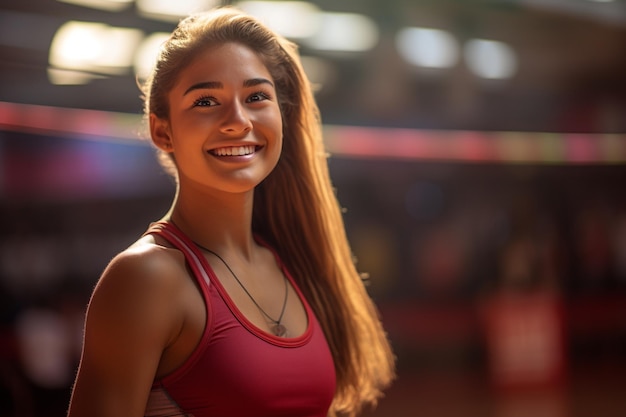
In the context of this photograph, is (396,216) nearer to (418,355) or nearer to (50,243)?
(418,355)

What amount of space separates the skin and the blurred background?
2.36 meters

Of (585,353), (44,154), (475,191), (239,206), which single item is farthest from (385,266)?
(239,206)

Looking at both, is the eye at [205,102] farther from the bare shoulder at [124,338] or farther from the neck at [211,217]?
the bare shoulder at [124,338]

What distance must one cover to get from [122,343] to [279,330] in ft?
1.01

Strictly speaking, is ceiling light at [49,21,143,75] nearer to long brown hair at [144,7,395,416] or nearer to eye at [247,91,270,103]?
long brown hair at [144,7,395,416]

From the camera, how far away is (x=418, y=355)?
5.23 metres

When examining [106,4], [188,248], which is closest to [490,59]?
[106,4]

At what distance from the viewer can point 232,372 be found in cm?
122

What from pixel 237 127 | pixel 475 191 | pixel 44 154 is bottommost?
pixel 475 191

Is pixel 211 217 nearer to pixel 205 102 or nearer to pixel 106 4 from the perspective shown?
pixel 205 102

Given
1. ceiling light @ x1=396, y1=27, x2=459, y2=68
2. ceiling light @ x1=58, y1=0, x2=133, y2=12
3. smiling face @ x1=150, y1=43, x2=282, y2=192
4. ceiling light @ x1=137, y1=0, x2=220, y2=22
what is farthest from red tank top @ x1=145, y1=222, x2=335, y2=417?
ceiling light @ x1=396, y1=27, x2=459, y2=68

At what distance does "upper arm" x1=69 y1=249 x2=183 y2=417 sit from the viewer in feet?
3.76

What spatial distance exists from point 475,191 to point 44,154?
3.02m

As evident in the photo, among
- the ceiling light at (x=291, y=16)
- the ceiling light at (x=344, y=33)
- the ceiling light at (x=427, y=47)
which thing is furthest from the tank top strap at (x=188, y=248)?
the ceiling light at (x=427, y=47)
